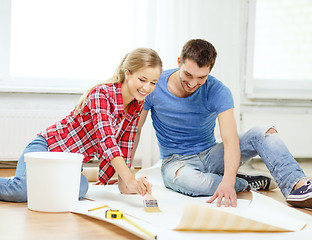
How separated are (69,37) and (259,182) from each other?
1763mm

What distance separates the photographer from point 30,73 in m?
3.17

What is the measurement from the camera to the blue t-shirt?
6.38 ft

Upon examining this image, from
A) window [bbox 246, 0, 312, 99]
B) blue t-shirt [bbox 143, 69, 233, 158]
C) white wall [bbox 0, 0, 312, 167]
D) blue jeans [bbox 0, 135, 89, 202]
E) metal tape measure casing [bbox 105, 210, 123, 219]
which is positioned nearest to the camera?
metal tape measure casing [bbox 105, 210, 123, 219]

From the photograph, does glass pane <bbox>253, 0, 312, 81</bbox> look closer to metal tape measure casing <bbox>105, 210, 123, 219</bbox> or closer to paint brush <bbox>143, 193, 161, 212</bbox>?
paint brush <bbox>143, 193, 161, 212</bbox>

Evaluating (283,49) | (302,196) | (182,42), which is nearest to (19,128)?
(182,42)

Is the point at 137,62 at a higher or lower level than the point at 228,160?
higher

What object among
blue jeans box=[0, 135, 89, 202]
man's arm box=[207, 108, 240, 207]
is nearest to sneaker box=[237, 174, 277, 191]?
man's arm box=[207, 108, 240, 207]

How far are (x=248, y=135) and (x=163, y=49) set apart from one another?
1.34 meters

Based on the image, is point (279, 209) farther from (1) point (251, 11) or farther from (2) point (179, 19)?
(1) point (251, 11)

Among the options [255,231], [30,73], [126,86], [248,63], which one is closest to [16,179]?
[126,86]

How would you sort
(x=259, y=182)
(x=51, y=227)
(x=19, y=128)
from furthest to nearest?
(x=19, y=128) → (x=259, y=182) → (x=51, y=227)

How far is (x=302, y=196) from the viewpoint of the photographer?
1.66 meters

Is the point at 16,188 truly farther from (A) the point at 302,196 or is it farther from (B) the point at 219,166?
(A) the point at 302,196

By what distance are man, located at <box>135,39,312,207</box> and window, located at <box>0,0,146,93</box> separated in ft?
3.99
